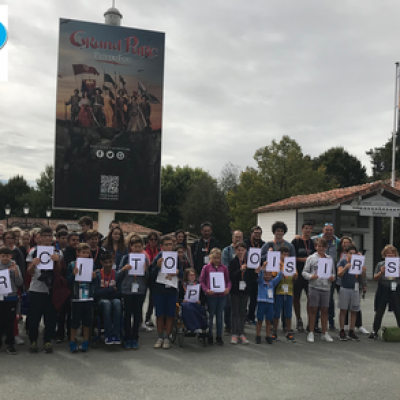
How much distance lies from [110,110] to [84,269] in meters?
15.4

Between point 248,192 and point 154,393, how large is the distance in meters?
37.1

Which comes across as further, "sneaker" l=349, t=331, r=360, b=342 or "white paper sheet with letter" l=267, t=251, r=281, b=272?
"sneaker" l=349, t=331, r=360, b=342

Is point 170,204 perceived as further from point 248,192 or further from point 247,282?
point 247,282

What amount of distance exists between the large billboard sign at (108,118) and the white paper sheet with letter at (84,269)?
1455 centimetres

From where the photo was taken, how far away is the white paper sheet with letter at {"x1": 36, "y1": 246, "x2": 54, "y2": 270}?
22.2 ft

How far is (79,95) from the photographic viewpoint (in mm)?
20609

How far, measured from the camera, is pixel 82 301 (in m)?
6.89

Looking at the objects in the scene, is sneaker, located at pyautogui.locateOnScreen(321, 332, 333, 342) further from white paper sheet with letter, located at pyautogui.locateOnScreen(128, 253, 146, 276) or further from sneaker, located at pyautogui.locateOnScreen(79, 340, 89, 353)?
sneaker, located at pyautogui.locateOnScreen(79, 340, 89, 353)

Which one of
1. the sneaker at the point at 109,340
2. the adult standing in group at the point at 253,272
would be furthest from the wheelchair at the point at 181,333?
the adult standing in group at the point at 253,272

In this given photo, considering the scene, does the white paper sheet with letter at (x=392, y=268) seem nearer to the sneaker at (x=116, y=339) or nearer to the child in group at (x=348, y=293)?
the child in group at (x=348, y=293)

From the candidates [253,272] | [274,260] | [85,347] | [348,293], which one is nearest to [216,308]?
[253,272]

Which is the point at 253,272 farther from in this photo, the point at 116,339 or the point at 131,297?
the point at 116,339

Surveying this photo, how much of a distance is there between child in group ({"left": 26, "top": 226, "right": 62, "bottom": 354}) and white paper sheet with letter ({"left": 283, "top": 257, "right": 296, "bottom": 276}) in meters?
3.87

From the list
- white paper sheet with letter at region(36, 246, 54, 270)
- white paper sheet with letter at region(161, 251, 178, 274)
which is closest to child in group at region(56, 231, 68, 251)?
white paper sheet with letter at region(36, 246, 54, 270)
